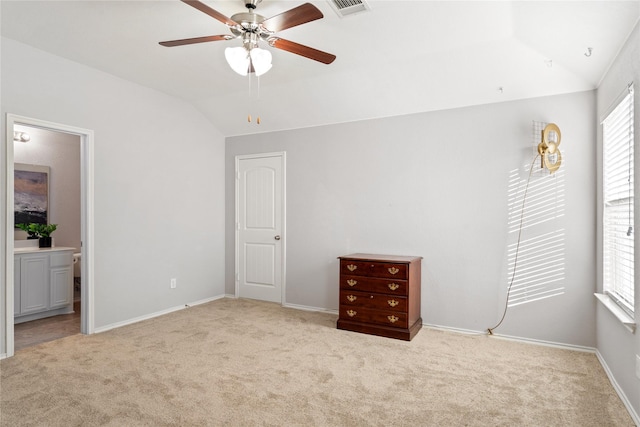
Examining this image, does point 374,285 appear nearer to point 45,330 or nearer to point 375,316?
point 375,316

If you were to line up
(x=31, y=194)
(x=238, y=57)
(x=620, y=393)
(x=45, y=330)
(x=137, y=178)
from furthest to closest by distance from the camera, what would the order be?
(x=31, y=194), (x=137, y=178), (x=45, y=330), (x=620, y=393), (x=238, y=57)

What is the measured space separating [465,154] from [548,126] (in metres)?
0.78

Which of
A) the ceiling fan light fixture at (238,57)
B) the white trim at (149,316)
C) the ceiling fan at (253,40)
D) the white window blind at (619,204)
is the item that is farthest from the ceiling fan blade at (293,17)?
the white trim at (149,316)

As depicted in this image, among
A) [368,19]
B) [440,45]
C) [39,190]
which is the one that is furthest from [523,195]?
[39,190]

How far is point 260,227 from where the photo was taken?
17.8ft

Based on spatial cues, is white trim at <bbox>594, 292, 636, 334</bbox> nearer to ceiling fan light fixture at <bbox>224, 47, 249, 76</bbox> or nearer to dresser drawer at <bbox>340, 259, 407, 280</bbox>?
dresser drawer at <bbox>340, 259, 407, 280</bbox>

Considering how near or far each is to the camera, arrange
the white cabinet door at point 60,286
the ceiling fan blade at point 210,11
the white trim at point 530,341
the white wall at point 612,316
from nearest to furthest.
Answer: the ceiling fan blade at point 210,11
the white wall at point 612,316
the white trim at point 530,341
the white cabinet door at point 60,286

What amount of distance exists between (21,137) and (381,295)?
490 cm

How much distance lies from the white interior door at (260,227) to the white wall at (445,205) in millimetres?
186

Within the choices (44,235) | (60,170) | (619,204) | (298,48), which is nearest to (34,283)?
(44,235)

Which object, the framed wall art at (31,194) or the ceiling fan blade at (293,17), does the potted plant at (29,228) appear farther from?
the ceiling fan blade at (293,17)

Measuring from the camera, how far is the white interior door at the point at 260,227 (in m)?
5.27

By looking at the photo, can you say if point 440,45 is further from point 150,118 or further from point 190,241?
point 190,241

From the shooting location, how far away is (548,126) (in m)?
3.58
